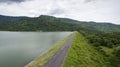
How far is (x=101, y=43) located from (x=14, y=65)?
3249 inches

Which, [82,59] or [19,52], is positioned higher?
[82,59]

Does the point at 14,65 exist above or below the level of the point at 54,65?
below

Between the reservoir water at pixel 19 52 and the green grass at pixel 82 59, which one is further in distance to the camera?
the reservoir water at pixel 19 52

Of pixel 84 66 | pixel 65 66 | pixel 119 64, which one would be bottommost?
pixel 119 64

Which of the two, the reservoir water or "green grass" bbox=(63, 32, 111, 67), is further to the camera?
the reservoir water

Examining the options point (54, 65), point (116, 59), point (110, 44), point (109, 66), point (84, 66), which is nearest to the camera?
point (54, 65)

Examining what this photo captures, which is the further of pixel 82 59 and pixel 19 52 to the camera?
pixel 19 52

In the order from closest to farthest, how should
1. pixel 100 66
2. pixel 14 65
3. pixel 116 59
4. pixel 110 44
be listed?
pixel 14 65, pixel 100 66, pixel 116 59, pixel 110 44

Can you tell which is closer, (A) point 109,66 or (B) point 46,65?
(B) point 46,65

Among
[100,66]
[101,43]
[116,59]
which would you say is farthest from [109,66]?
[101,43]

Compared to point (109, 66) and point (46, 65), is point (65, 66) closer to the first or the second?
point (46, 65)

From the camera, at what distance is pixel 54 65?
40.7 metres

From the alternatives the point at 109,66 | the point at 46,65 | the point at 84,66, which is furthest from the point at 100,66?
the point at 46,65

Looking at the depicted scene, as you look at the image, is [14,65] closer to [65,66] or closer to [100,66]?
[65,66]
